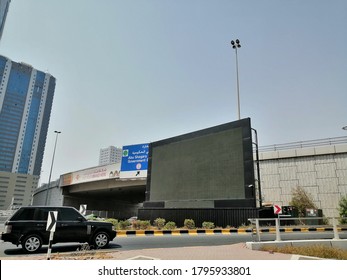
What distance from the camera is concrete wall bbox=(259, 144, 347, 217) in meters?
26.9

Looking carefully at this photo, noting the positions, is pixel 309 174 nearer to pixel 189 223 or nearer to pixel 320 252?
pixel 189 223

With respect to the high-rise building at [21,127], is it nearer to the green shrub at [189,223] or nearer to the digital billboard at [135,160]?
the digital billboard at [135,160]

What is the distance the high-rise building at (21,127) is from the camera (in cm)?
16888

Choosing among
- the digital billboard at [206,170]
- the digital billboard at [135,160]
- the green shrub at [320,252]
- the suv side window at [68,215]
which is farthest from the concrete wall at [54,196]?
the green shrub at [320,252]

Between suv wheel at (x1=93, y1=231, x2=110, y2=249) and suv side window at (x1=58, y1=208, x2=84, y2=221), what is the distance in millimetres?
1164

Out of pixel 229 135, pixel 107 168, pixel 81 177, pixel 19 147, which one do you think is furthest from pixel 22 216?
pixel 19 147

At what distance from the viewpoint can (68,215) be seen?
456 inches

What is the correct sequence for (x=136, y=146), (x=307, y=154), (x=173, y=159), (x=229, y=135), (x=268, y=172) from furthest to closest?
(x=136, y=146) < (x=268, y=172) < (x=307, y=154) < (x=173, y=159) < (x=229, y=135)

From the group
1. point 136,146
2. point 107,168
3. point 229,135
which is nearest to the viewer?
point 229,135

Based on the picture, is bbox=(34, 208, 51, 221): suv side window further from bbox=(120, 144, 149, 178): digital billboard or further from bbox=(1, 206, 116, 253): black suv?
bbox=(120, 144, 149, 178): digital billboard

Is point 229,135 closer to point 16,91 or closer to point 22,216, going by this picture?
point 22,216

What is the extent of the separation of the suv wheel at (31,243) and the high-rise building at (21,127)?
7053 inches

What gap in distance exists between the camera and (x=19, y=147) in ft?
575

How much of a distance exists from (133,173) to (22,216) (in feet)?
88.6
